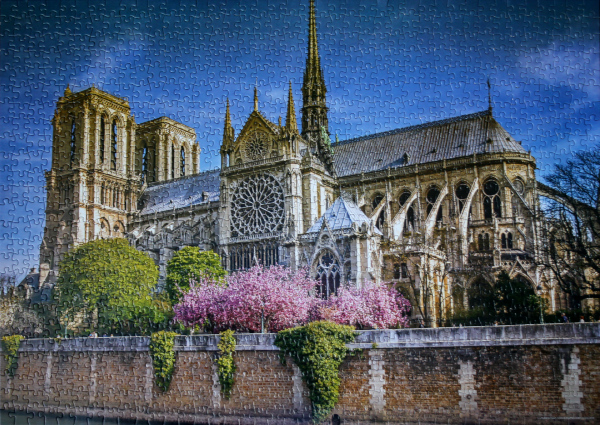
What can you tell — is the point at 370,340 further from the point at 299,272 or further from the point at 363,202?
the point at 363,202

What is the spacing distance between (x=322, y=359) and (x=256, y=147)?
30.4 m

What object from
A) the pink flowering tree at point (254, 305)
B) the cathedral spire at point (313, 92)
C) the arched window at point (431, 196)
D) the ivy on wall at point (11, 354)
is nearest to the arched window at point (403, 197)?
the arched window at point (431, 196)

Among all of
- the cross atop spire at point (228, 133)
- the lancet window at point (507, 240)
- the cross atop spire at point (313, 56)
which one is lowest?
the lancet window at point (507, 240)

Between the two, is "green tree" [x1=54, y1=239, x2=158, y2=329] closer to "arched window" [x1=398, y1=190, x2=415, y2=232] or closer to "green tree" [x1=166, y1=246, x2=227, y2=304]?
"green tree" [x1=166, y1=246, x2=227, y2=304]

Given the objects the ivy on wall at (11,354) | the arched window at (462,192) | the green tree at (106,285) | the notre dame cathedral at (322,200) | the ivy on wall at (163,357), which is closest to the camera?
the ivy on wall at (163,357)

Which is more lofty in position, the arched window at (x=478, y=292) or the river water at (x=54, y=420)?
the arched window at (x=478, y=292)

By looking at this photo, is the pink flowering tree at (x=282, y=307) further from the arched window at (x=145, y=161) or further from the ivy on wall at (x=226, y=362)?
the arched window at (x=145, y=161)

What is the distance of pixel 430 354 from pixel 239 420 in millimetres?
8796

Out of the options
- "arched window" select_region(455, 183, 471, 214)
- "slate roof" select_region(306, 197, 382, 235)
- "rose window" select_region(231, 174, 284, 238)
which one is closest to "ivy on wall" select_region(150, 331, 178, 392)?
"slate roof" select_region(306, 197, 382, 235)

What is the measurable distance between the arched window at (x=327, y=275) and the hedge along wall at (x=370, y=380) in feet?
35.5

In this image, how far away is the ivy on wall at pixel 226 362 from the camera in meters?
28.3

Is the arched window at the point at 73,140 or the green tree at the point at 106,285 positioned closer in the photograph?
the green tree at the point at 106,285

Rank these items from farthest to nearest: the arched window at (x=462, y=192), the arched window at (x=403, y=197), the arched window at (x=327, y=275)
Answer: the arched window at (x=403, y=197) → the arched window at (x=462, y=192) → the arched window at (x=327, y=275)

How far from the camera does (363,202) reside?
5462 cm
